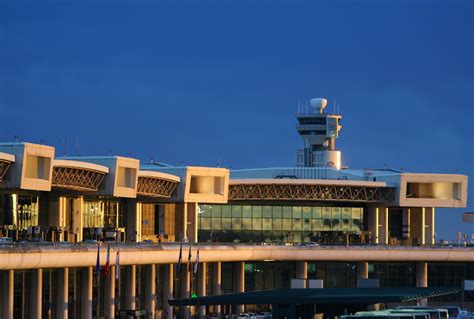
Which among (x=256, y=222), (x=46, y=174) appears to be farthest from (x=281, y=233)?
(x=46, y=174)

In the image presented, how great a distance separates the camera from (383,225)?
546ft

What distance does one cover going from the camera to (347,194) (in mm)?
161250

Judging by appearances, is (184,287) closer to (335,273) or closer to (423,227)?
(335,273)

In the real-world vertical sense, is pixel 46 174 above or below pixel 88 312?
above

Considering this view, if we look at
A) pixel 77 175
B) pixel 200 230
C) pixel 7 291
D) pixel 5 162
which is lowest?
pixel 7 291

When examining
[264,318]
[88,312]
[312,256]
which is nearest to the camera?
[88,312]

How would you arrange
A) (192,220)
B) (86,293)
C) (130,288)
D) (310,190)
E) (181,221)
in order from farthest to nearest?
1. (310,190)
2. (192,220)
3. (181,221)
4. (130,288)
5. (86,293)

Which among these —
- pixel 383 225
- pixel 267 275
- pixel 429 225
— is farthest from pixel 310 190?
pixel 429 225

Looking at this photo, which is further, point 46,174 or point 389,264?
point 389,264

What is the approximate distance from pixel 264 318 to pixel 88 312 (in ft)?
56.7

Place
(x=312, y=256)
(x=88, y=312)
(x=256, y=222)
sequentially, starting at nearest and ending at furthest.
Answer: (x=88, y=312) → (x=312, y=256) → (x=256, y=222)

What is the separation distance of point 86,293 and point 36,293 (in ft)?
26.6

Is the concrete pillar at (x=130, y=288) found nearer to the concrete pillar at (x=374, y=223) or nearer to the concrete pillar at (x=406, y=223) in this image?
the concrete pillar at (x=374, y=223)

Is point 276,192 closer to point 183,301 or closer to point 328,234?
point 328,234
